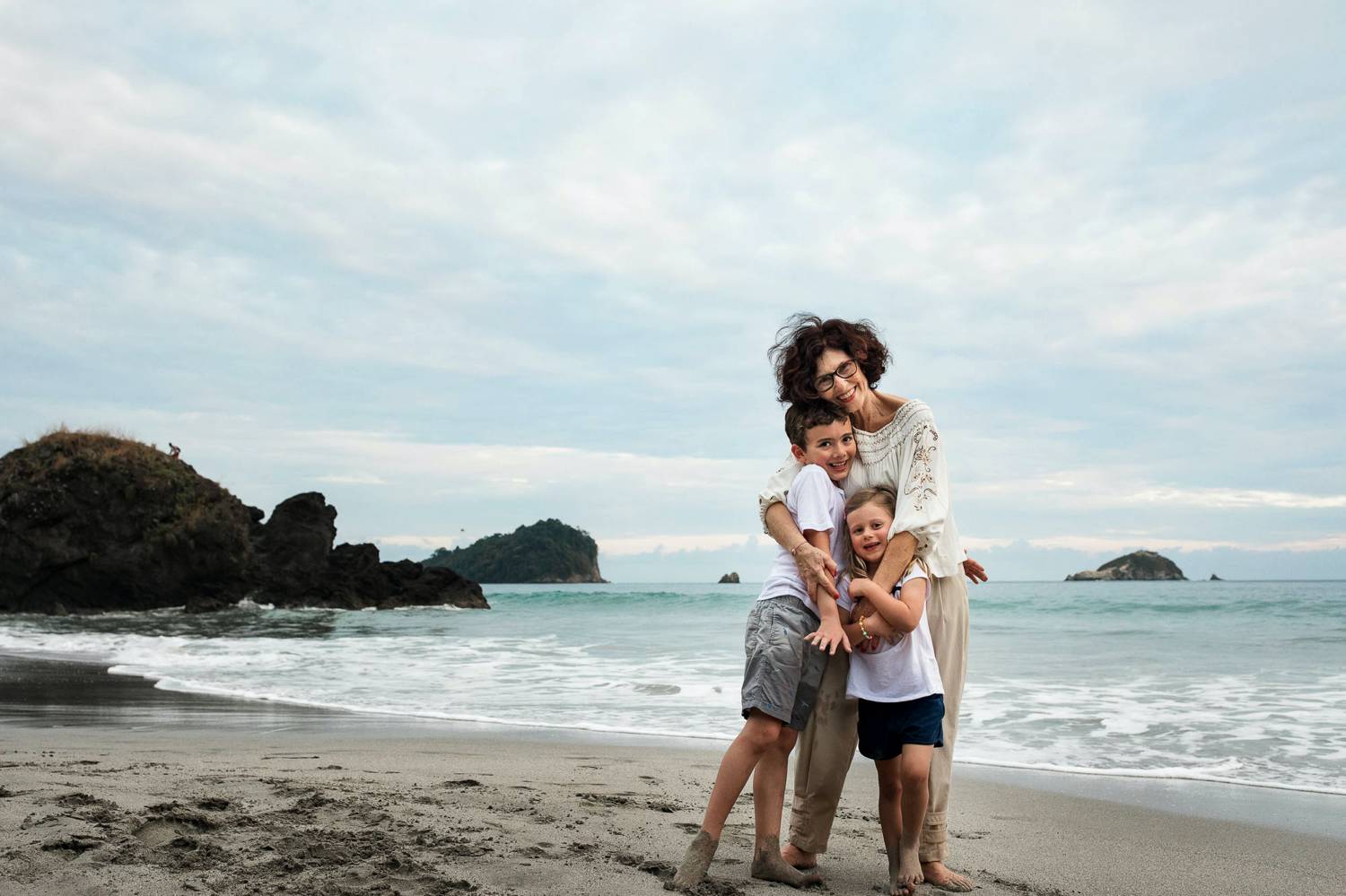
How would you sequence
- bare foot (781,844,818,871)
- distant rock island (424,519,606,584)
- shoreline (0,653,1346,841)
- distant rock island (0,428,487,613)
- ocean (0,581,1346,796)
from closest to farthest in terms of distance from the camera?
bare foot (781,844,818,871)
shoreline (0,653,1346,841)
ocean (0,581,1346,796)
distant rock island (0,428,487,613)
distant rock island (424,519,606,584)

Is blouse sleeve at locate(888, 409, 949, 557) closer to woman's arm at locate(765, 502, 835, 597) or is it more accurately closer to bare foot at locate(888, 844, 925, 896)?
woman's arm at locate(765, 502, 835, 597)

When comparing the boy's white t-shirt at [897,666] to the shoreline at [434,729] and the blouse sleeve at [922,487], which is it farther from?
the shoreline at [434,729]

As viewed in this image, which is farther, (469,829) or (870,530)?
(469,829)

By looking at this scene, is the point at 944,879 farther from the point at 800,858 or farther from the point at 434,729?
the point at 434,729

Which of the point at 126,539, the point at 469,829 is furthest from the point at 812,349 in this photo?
the point at 126,539

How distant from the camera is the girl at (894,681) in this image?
2.90 meters

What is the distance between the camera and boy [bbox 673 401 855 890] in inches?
115

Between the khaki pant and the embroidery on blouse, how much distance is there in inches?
13.1

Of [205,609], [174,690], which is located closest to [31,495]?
[205,609]

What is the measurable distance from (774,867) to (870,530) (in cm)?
112

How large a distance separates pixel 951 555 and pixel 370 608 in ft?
111

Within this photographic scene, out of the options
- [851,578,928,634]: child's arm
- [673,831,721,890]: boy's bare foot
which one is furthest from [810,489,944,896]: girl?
[673,831,721,890]: boy's bare foot

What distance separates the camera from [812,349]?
10.3 feet

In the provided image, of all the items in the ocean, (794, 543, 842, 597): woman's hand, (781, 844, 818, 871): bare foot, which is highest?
(794, 543, 842, 597): woman's hand
